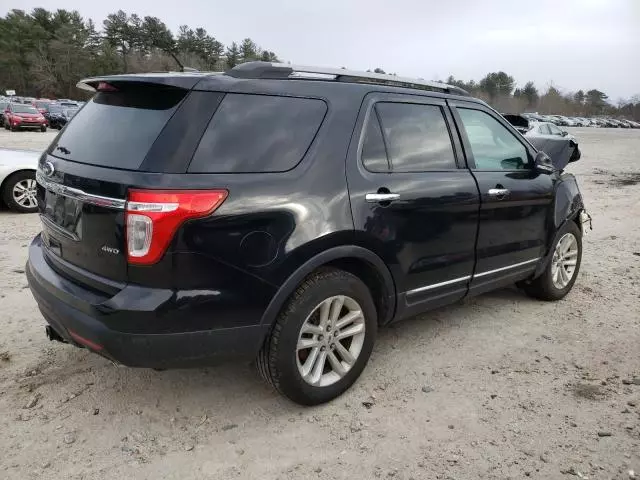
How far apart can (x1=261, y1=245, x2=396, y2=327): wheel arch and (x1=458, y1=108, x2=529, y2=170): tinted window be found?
4.09 feet

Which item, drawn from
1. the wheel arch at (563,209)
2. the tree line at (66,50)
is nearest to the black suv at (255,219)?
the wheel arch at (563,209)

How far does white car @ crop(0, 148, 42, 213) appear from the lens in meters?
7.70

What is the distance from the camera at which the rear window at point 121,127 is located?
8.36 feet

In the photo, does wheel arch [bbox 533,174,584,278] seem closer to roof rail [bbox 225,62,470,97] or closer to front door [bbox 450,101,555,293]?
front door [bbox 450,101,555,293]

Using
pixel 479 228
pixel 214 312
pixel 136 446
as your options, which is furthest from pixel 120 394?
pixel 479 228

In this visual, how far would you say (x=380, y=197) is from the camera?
3.07 m

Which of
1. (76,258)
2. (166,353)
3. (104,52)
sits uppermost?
(104,52)

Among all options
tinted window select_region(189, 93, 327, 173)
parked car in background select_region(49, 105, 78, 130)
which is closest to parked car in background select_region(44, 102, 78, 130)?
parked car in background select_region(49, 105, 78, 130)

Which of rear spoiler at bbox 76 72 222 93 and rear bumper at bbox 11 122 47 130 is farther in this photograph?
rear bumper at bbox 11 122 47 130

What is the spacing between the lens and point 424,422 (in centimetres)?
294

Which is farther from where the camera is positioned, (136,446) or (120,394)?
(120,394)

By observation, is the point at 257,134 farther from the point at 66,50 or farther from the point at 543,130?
the point at 66,50

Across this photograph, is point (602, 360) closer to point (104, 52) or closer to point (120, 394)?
point (120, 394)

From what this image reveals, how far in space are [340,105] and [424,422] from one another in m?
1.84
